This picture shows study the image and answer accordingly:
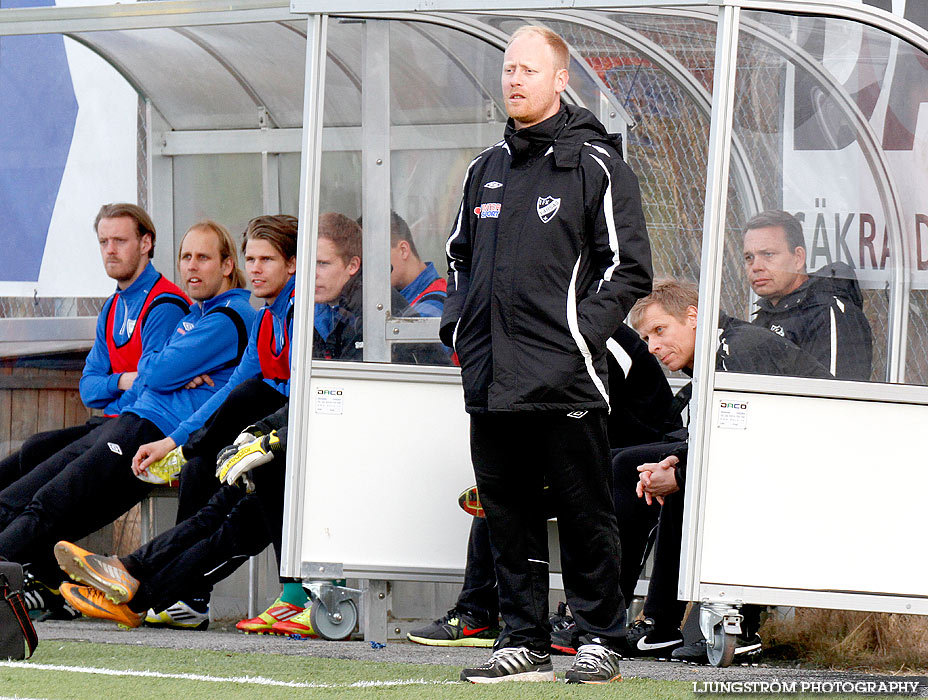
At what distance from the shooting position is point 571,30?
5.55 metres

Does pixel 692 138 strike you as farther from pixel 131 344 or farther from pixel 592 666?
pixel 131 344

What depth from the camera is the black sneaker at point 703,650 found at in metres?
4.87

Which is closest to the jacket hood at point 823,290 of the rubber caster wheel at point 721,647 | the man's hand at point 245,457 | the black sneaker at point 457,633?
the rubber caster wheel at point 721,647

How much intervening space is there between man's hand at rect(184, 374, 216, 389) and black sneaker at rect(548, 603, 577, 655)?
1.78m

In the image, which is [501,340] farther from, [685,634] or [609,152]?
[685,634]

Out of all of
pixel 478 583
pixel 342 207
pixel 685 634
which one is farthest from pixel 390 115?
pixel 685 634

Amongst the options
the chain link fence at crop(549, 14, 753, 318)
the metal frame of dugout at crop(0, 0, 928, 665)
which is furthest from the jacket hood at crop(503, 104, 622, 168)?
the chain link fence at crop(549, 14, 753, 318)

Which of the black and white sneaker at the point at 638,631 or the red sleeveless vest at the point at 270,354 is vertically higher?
the red sleeveless vest at the point at 270,354

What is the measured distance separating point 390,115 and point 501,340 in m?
1.59

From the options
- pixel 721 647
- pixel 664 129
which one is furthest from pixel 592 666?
pixel 664 129

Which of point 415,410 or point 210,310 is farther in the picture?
point 210,310

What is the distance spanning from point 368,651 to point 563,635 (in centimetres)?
73

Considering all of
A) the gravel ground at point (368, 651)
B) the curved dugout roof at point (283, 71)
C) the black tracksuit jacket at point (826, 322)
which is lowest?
the gravel ground at point (368, 651)

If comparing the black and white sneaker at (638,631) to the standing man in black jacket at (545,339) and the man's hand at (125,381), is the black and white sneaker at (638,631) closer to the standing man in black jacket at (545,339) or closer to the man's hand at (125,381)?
the standing man in black jacket at (545,339)
